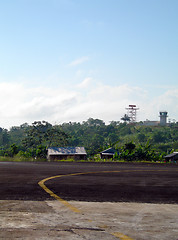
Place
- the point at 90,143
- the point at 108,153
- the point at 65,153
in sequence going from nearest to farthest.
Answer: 1. the point at 108,153
2. the point at 65,153
3. the point at 90,143

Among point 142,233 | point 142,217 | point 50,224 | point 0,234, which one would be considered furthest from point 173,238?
point 0,234

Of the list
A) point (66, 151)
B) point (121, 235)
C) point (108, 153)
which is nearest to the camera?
point (121, 235)

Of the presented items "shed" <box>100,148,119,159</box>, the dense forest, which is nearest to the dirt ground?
the dense forest

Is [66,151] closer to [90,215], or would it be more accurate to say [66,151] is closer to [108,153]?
[108,153]

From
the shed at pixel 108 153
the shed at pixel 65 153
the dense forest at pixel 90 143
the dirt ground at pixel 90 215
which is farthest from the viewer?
the shed at pixel 65 153

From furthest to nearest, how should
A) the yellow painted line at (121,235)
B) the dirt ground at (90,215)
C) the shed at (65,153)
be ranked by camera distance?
1. the shed at (65,153)
2. the dirt ground at (90,215)
3. the yellow painted line at (121,235)

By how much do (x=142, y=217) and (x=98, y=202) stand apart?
6.72 ft

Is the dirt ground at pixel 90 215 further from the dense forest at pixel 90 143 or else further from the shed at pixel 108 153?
the shed at pixel 108 153

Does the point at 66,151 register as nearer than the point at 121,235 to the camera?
No

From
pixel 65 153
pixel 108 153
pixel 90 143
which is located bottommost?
pixel 65 153

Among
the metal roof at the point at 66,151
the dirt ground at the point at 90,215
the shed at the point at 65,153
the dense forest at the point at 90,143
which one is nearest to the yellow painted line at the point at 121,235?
the dirt ground at the point at 90,215

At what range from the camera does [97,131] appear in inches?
6339

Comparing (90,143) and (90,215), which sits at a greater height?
(90,143)

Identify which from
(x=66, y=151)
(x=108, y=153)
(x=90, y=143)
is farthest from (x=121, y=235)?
(x=90, y=143)
